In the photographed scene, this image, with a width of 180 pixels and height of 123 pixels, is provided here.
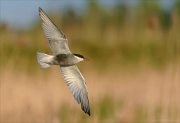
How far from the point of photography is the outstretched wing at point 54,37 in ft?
15.2

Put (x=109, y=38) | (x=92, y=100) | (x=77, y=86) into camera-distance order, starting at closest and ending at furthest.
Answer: (x=77, y=86)
(x=92, y=100)
(x=109, y=38)

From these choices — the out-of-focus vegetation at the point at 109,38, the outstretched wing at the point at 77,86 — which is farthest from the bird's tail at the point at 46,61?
the out-of-focus vegetation at the point at 109,38

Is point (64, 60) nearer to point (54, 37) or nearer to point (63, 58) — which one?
point (63, 58)

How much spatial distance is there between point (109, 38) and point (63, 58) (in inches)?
253

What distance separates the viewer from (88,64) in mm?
9094

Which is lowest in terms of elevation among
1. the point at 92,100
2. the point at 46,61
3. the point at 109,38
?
the point at 109,38

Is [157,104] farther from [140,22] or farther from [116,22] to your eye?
[116,22]

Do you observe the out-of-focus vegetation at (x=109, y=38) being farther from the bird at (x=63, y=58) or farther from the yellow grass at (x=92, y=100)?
the bird at (x=63, y=58)

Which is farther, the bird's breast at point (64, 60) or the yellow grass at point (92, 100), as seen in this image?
the yellow grass at point (92, 100)

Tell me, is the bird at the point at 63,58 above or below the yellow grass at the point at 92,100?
above

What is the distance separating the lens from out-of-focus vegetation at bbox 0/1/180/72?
792 centimetres

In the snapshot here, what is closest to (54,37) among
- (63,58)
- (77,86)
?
(63,58)

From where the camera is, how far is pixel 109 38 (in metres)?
11.0

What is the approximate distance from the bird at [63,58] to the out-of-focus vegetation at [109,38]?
1.33 metres
